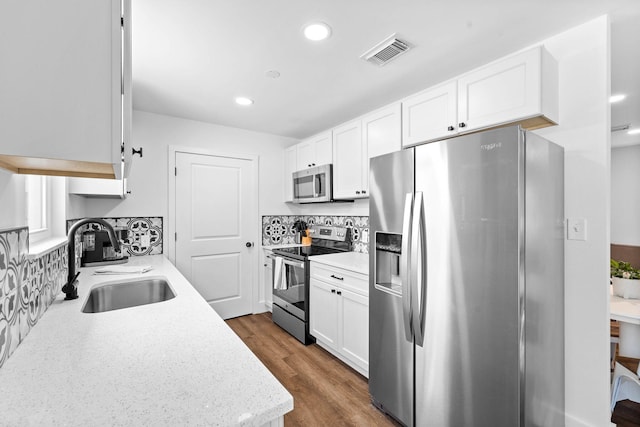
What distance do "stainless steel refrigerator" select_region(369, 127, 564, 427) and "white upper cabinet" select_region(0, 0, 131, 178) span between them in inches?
55.7

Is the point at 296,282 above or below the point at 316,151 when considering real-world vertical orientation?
below

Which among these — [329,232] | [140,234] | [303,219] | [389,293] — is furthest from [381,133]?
[140,234]

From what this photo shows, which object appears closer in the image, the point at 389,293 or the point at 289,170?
the point at 389,293

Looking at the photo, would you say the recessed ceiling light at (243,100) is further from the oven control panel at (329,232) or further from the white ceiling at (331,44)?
the oven control panel at (329,232)

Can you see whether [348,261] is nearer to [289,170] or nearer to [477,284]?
[477,284]

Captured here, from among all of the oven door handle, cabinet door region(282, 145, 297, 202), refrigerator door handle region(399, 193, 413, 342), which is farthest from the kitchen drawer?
cabinet door region(282, 145, 297, 202)

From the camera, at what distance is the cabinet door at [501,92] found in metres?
1.57

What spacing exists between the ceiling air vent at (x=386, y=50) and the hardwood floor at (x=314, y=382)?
7.80 ft

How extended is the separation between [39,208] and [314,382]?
213 centimetres

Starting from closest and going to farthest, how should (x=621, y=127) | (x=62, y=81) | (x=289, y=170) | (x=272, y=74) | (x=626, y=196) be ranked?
(x=62, y=81), (x=272, y=74), (x=621, y=127), (x=289, y=170), (x=626, y=196)

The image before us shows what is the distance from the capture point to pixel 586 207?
1645 millimetres

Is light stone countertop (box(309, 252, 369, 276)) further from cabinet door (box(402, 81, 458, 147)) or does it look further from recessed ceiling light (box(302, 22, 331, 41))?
recessed ceiling light (box(302, 22, 331, 41))

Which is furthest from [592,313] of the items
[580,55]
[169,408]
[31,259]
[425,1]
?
[31,259]

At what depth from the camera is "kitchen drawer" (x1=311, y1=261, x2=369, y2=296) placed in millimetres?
2208
